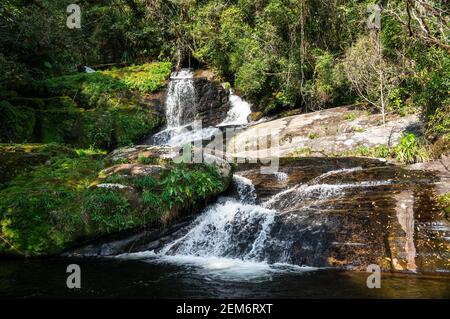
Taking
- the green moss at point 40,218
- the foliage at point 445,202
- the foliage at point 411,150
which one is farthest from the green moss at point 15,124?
the foliage at point 445,202

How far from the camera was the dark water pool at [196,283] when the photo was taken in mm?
5945

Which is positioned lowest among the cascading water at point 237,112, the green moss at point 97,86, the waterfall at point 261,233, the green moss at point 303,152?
the waterfall at point 261,233

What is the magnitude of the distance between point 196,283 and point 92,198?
3.34 meters

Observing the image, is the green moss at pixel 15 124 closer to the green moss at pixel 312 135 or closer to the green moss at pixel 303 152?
the green moss at pixel 303 152

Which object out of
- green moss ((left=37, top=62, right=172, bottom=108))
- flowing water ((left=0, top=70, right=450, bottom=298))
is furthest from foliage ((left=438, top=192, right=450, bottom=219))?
green moss ((left=37, top=62, right=172, bottom=108))

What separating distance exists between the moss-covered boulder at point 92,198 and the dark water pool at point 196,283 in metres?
0.79

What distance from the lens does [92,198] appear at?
28.3 feet

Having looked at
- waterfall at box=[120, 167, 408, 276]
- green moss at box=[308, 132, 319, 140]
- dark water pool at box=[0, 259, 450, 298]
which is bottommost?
dark water pool at box=[0, 259, 450, 298]

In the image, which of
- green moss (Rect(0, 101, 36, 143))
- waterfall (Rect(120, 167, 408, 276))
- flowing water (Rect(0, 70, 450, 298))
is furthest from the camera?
green moss (Rect(0, 101, 36, 143))

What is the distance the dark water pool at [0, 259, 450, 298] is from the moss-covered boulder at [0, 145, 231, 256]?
787 mm

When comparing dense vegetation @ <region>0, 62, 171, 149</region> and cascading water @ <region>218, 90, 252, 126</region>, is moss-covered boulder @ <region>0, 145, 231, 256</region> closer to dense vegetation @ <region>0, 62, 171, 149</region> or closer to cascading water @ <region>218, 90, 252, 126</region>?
dense vegetation @ <region>0, 62, 171, 149</region>

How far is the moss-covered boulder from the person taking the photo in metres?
8.27

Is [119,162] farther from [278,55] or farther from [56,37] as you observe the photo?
[278,55]

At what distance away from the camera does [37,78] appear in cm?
1984
